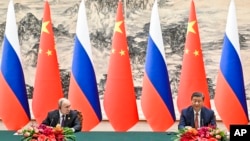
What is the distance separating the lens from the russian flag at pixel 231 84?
7852mm

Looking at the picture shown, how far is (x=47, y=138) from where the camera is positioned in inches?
203

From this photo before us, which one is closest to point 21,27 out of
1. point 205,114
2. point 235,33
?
point 235,33

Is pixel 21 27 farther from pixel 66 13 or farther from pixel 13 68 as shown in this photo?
pixel 13 68

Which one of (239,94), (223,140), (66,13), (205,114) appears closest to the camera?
(223,140)

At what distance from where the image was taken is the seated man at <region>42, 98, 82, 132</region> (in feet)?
20.9

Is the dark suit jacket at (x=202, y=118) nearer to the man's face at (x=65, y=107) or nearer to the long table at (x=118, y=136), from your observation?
the man's face at (x=65, y=107)

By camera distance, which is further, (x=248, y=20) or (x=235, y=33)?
(x=248, y=20)

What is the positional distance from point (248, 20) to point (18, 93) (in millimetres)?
3755

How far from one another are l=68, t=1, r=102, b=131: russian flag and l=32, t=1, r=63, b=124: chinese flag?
26 centimetres

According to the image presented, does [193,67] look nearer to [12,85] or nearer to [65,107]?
[65,107]

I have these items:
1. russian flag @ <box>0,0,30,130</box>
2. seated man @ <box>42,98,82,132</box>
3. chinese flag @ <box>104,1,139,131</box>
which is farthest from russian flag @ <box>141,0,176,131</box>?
seated man @ <box>42,98,82,132</box>

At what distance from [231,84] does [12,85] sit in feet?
10.5

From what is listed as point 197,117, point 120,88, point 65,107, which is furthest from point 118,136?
point 197,117

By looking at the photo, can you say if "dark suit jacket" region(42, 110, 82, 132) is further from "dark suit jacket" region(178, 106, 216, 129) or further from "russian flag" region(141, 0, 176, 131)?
"russian flag" region(141, 0, 176, 131)
